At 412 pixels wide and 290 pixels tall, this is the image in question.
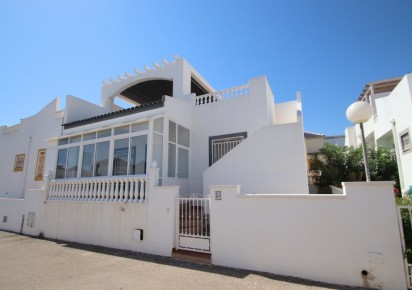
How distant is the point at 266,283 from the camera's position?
4.56 meters

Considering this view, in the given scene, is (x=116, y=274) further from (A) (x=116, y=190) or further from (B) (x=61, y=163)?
(B) (x=61, y=163)

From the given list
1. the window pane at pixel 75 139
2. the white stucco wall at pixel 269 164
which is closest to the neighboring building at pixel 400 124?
the white stucco wall at pixel 269 164

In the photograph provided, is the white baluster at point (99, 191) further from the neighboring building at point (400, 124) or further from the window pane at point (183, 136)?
the neighboring building at point (400, 124)

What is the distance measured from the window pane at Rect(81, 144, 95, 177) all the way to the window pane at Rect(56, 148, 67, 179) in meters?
1.33

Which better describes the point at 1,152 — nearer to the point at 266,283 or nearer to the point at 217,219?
the point at 217,219

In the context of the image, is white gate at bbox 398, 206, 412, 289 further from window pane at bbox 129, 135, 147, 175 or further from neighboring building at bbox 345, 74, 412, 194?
window pane at bbox 129, 135, 147, 175

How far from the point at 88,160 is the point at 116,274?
626 cm

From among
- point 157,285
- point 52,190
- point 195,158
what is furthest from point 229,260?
point 52,190

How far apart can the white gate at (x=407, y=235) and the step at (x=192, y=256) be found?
13.3 ft

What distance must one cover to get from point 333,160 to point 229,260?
28.2ft

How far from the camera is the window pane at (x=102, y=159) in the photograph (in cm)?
948

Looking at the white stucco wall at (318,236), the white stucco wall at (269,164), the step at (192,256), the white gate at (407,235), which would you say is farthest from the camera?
the white stucco wall at (269,164)

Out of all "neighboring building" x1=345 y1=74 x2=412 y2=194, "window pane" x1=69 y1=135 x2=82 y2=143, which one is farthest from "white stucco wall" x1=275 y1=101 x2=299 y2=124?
"window pane" x1=69 y1=135 x2=82 y2=143

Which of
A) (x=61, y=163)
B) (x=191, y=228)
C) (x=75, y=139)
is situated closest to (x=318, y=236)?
(x=191, y=228)
